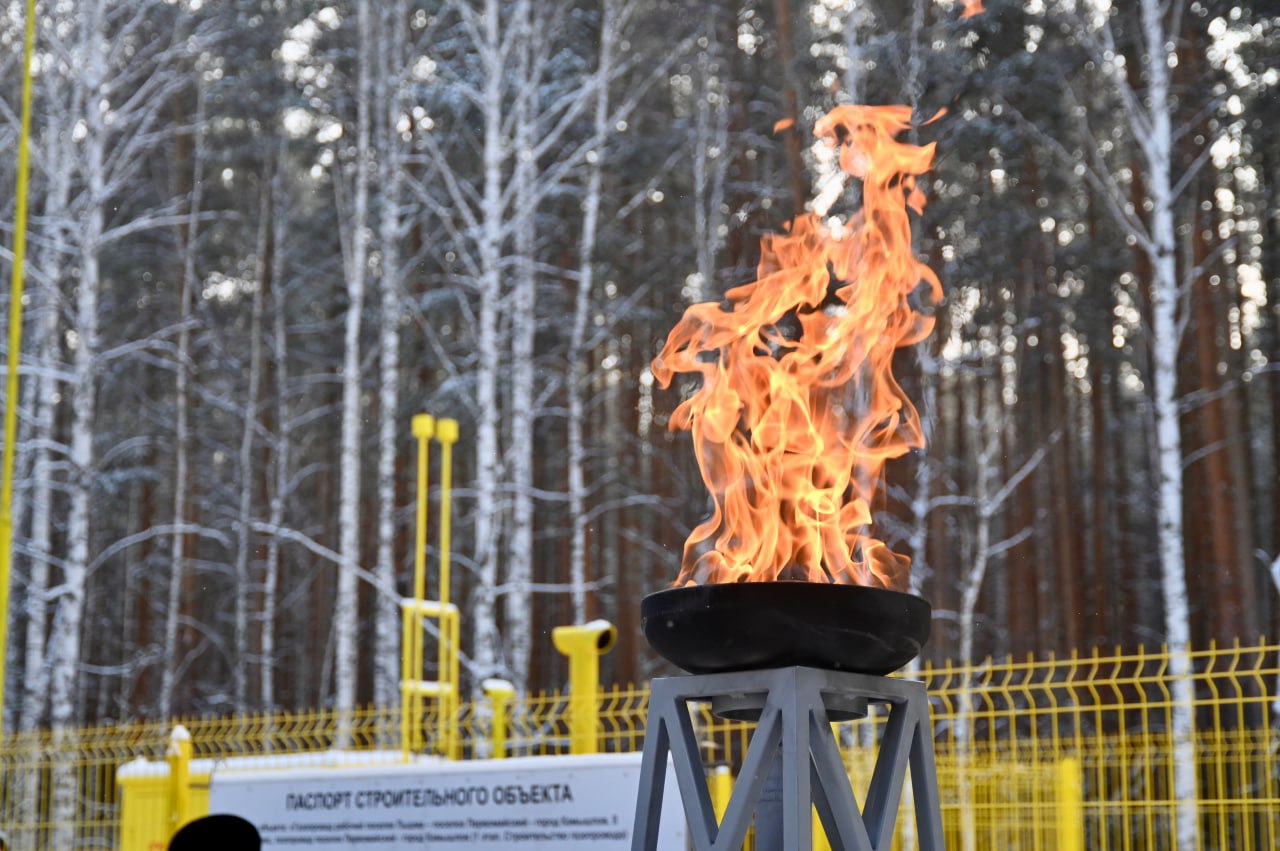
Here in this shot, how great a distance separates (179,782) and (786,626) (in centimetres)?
687

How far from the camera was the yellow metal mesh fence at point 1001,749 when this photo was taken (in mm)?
8109

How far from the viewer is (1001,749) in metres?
20.9

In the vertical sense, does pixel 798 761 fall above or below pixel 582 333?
below

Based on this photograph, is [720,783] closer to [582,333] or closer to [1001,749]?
[582,333]

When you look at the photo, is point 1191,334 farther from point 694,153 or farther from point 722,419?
point 722,419

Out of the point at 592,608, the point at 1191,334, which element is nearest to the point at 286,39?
the point at 592,608

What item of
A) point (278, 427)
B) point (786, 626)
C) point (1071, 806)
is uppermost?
point (278, 427)

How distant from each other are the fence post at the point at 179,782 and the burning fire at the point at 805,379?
5.58 meters

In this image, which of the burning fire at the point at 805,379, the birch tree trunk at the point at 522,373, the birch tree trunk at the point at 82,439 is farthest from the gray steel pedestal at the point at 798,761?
the birch tree trunk at the point at 522,373

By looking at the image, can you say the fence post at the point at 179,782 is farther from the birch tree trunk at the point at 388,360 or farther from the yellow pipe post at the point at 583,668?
the birch tree trunk at the point at 388,360

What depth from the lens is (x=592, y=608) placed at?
24.1 metres

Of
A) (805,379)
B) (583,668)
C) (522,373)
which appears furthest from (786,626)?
(522,373)

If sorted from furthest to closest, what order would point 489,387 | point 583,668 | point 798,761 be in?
point 489,387 → point 583,668 → point 798,761

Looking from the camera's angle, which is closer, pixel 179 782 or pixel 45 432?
pixel 179 782
